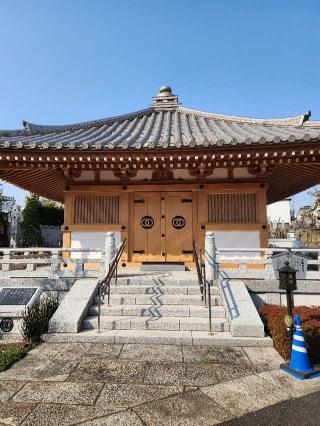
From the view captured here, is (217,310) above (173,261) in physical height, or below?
below

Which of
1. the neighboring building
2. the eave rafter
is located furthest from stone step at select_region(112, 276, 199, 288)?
the eave rafter

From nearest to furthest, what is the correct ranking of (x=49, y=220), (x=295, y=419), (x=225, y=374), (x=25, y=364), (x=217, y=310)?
(x=295, y=419), (x=225, y=374), (x=25, y=364), (x=217, y=310), (x=49, y=220)

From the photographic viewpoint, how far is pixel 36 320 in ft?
19.4

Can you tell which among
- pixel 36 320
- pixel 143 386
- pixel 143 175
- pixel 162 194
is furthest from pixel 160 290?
pixel 143 175

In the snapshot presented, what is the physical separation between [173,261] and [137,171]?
131 inches

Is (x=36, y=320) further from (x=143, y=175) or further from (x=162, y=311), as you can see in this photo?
(x=143, y=175)

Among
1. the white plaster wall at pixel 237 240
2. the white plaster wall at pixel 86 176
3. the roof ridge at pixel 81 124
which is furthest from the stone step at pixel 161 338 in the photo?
the roof ridge at pixel 81 124

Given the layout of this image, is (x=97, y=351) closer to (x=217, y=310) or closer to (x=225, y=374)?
(x=225, y=374)

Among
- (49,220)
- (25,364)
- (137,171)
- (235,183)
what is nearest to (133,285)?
(25,364)

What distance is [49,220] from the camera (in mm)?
27875

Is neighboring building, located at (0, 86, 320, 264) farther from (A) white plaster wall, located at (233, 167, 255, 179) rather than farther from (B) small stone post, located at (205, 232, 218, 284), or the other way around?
(B) small stone post, located at (205, 232, 218, 284)

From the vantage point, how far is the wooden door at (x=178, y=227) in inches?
379

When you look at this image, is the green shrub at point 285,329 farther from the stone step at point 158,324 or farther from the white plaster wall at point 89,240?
the white plaster wall at point 89,240

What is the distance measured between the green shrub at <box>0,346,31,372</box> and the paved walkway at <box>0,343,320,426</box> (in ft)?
0.42
